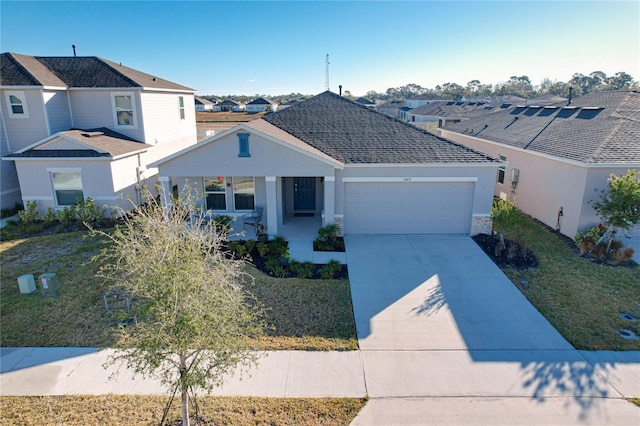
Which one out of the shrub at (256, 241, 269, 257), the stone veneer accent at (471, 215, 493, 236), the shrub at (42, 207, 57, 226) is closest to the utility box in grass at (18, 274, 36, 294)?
the shrub at (42, 207, 57, 226)

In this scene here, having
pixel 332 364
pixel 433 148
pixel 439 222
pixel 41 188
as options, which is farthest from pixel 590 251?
pixel 41 188

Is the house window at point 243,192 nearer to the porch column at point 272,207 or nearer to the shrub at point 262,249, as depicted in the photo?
the porch column at point 272,207

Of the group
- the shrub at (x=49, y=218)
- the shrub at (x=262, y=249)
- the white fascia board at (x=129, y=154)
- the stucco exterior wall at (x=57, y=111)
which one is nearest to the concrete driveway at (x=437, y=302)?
the shrub at (x=262, y=249)

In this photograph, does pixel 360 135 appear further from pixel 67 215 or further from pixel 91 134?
pixel 67 215

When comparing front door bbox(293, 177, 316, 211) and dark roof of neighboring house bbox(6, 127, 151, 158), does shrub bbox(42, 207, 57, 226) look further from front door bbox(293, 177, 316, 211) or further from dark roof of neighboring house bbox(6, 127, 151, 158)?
front door bbox(293, 177, 316, 211)

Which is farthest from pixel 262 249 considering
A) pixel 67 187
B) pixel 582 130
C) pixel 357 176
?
pixel 582 130
